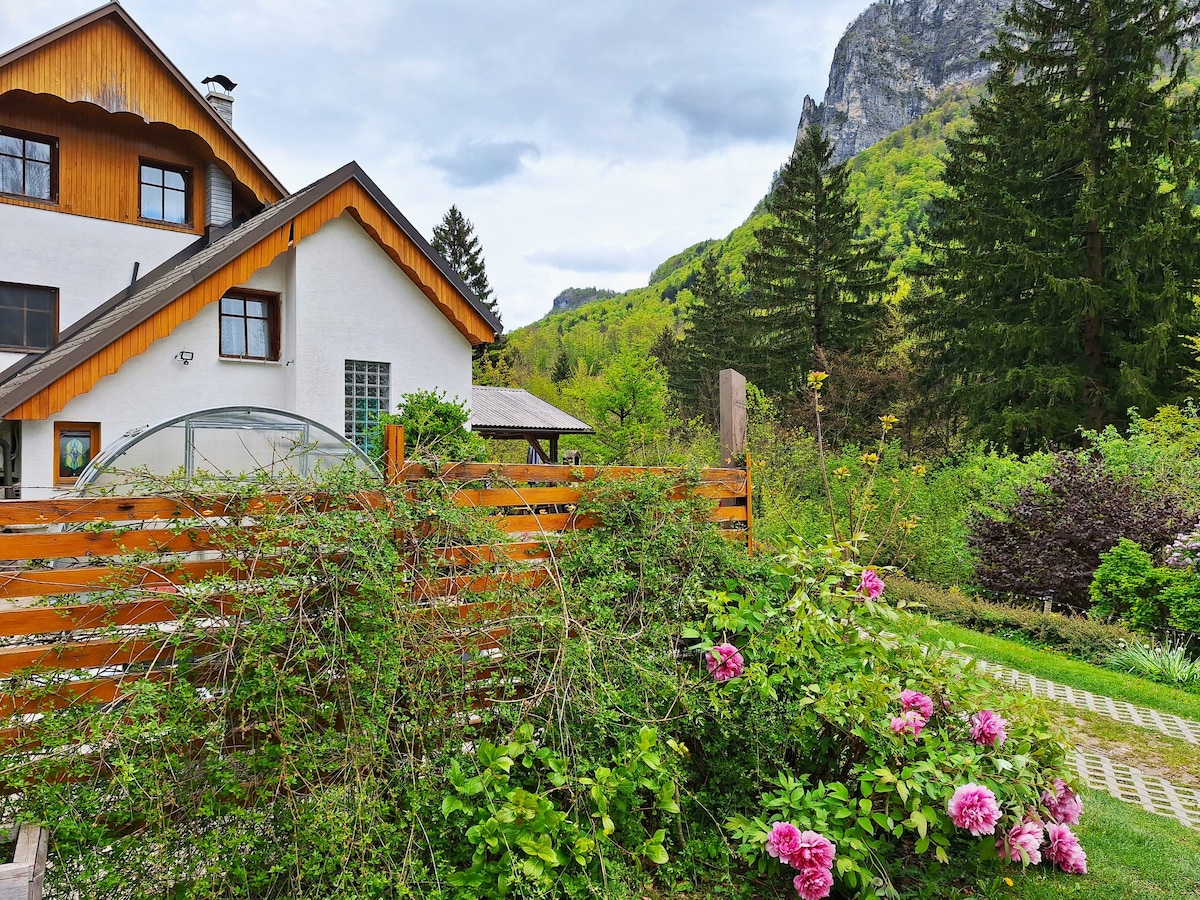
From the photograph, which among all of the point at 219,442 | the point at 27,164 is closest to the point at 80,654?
the point at 219,442

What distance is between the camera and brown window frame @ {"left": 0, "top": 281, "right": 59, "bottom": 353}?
11.2 meters

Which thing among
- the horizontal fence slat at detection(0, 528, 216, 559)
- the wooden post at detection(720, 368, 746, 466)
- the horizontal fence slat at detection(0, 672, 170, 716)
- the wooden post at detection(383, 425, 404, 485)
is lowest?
the horizontal fence slat at detection(0, 672, 170, 716)

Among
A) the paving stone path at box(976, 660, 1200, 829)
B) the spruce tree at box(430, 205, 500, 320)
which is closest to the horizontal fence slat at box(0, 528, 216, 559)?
the paving stone path at box(976, 660, 1200, 829)

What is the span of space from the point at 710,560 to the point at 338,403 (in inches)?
359

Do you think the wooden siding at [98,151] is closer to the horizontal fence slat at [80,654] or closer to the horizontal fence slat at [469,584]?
the horizontal fence slat at [80,654]

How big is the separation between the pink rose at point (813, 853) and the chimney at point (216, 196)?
14.2 m

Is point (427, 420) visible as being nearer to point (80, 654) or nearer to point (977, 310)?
point (80, 654)

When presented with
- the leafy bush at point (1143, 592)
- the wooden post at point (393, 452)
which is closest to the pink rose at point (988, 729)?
the wooden post at point (393, 452)

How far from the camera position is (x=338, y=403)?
11656 millimetres

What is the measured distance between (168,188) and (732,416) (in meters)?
12.3

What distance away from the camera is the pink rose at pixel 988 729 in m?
3.29

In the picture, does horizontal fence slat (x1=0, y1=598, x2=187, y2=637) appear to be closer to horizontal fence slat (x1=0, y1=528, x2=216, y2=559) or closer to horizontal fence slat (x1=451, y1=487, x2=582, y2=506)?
horizontal fence slat (x1=0, y1=528, x2=216, y2=559)

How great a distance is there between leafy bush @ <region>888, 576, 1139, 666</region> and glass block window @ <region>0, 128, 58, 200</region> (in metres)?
14.4

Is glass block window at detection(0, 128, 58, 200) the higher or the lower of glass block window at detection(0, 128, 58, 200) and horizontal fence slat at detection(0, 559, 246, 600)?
the higher
